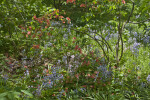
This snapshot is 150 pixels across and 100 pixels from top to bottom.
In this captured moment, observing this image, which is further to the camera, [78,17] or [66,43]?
[78,17]

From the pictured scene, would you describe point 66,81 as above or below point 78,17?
below

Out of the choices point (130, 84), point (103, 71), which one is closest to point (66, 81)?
point (103, 71)

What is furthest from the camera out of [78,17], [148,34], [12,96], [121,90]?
[78,17]

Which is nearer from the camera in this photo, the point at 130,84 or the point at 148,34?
the point at 130,84

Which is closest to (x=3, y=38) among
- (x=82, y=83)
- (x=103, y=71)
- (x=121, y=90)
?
(x=82, y=83)

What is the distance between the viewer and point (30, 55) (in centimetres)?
438

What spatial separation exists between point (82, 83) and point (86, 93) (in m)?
0.39

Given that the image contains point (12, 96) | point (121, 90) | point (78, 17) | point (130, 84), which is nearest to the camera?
point (12, 96)

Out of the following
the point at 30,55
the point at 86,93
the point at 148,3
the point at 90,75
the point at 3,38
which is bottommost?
the point at 86,93

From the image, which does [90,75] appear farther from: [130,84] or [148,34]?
[148,34]

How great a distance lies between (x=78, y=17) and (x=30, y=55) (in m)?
2.99

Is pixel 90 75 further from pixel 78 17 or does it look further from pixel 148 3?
pixel 78 17

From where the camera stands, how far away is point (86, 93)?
10.7ft

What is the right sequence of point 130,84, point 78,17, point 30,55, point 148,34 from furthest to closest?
point 78,17, point 148,34, point 30,55, point 130,84
